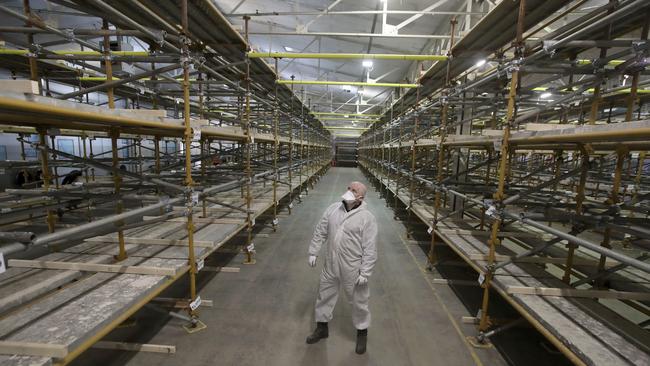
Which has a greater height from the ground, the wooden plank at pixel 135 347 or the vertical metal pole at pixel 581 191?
the vertical metal pole at pixel 581 191

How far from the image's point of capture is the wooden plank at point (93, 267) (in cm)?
265

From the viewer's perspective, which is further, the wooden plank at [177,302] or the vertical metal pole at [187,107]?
the wooden plank at [177,302]

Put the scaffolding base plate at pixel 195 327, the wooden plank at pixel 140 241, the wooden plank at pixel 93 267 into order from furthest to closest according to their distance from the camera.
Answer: the wooden plank at pixel 140 241
the scaffolding base plate at pixel 195 327
the wooden plank at pixel 93 267

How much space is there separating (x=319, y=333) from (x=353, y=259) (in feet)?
3.21

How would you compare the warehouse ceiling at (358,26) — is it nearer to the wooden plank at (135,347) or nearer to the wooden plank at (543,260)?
the wooden plank at (543,260)

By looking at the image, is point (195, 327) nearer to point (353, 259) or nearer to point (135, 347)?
point (135, 347)

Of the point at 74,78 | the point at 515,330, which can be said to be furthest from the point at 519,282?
the point at 74,78

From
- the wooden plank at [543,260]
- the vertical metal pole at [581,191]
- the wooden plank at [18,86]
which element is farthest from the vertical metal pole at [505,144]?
the wooden plank at [18,86]

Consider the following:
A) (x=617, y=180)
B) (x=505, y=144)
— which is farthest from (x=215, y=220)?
(x=617, y=180)

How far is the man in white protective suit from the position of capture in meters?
2.86

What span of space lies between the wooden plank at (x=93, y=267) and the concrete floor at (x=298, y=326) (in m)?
0.87

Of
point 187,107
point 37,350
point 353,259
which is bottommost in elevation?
point 37,350

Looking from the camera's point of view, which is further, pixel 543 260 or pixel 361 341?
pixel 543 260

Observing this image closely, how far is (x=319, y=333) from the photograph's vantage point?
121 inches
